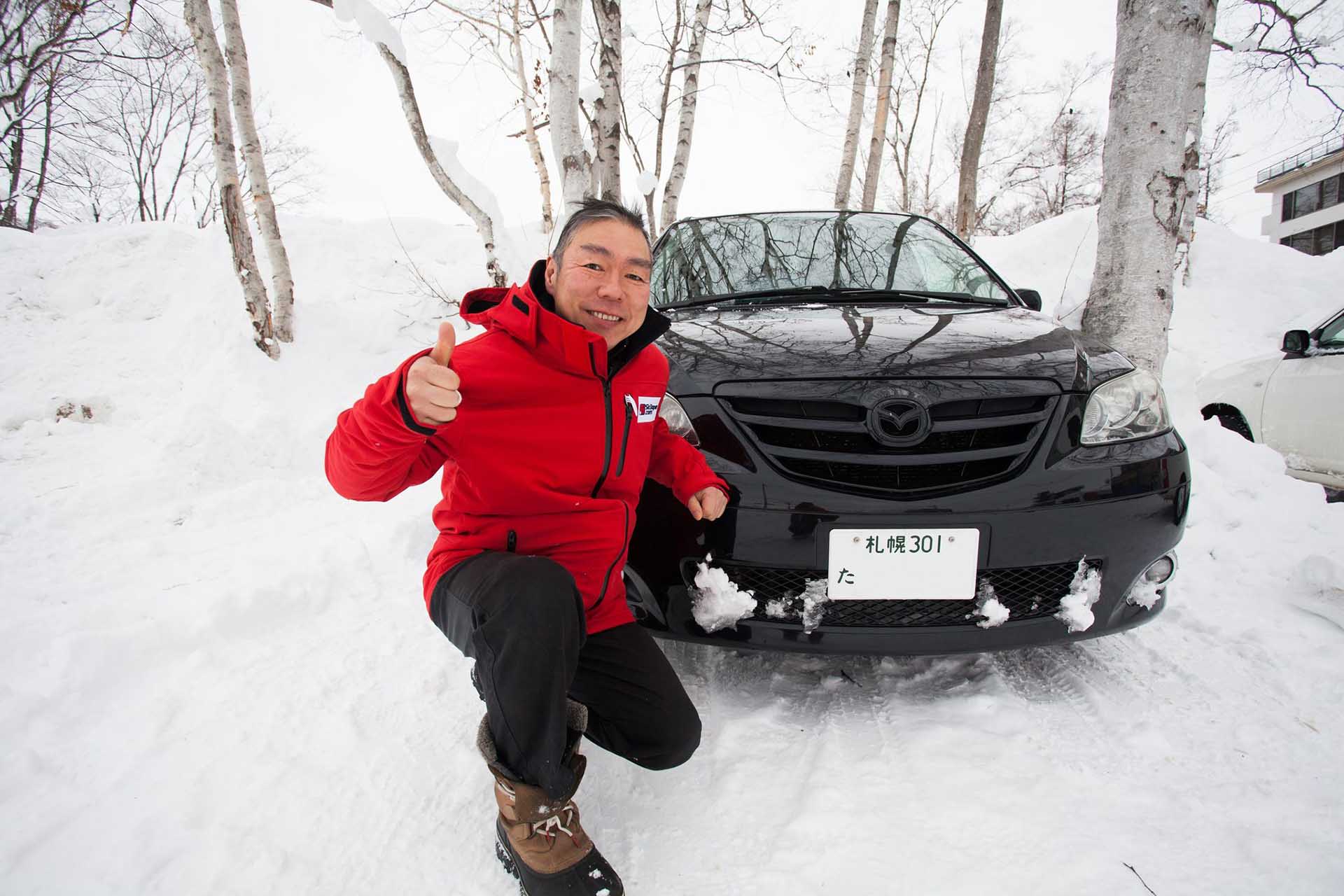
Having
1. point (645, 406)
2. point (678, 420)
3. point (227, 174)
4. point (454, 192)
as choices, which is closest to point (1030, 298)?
point (678, 420)

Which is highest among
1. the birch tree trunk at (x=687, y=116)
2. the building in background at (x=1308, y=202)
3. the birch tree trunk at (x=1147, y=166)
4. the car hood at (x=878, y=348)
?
the building in background at (x=1308, y=202)

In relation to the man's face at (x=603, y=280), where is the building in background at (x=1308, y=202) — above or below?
above

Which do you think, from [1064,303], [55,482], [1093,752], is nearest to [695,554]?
[1093,752]

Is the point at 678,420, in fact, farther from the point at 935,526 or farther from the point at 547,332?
the point at 935,526

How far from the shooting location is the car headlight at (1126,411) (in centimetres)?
162

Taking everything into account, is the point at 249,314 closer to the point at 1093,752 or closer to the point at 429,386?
the point at 429,386

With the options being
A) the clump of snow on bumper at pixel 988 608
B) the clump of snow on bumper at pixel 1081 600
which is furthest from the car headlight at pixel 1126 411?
the clump of snow on bumper at pixel 988 608

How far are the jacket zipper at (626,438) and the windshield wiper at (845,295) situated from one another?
40.3 inches

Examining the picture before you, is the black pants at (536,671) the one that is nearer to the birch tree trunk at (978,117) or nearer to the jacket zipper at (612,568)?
the jacket zipper at (612,568)

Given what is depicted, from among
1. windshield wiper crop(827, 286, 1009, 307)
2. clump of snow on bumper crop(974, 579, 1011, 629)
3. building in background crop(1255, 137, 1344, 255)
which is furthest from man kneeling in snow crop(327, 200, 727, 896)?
building in background crop(1255, 137, 1344, 255)

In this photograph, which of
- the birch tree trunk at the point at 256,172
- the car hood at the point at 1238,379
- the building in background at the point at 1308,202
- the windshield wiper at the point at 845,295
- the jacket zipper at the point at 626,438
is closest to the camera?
the jacket zipper at the point at 626,438

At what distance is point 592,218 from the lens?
144cm

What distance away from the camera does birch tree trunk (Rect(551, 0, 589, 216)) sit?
4.28 metres

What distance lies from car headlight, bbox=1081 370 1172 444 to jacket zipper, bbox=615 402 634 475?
110cm
